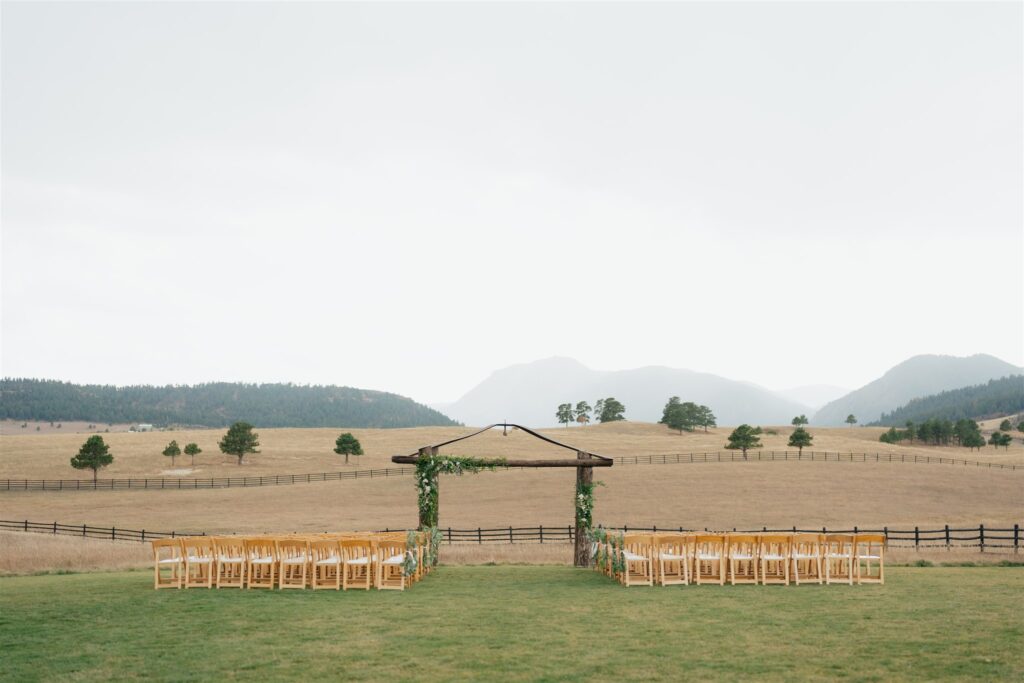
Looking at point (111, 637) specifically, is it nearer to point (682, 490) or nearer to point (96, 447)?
point (682, 490)

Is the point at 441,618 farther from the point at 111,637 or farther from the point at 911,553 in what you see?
the point at 911,553

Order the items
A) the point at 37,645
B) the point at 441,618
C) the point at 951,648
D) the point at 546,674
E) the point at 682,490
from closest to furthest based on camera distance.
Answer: the point at 546,674 → the point at 951,648 → the point at 37,645 → the point at 441,618 → the point at 682,490

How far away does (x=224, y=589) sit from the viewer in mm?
14781

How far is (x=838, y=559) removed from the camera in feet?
51.6

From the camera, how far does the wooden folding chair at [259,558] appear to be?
14.9 m

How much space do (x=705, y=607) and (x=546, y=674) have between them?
203 inches

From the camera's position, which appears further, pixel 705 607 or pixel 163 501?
pixel 163 501

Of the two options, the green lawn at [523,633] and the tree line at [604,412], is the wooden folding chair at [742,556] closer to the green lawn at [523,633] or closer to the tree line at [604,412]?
the green lawn at [523,633]

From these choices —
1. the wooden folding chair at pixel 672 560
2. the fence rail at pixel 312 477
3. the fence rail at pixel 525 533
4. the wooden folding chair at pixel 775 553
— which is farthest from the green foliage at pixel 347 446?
the wooden folding chair at pixel 775 553

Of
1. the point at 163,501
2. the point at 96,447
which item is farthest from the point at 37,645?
the point at 96,447

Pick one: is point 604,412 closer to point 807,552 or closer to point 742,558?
point 807,552

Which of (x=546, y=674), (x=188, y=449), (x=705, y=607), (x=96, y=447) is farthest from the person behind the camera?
(x=188, y=449)

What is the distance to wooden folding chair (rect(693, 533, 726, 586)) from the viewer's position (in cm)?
1503

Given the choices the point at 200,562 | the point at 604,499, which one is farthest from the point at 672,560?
the point at 604,499
